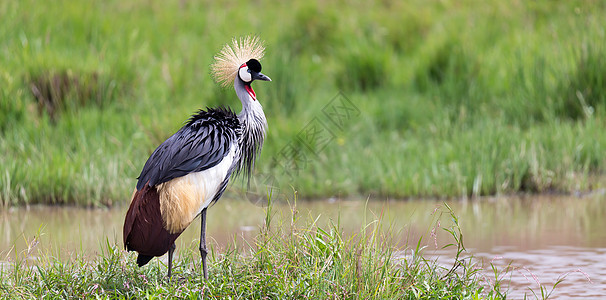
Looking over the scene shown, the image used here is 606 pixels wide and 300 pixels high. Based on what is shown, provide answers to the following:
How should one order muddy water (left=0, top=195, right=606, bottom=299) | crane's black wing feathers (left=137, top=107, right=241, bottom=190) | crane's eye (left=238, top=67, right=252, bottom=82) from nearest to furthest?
crane's black wing feathers (left=137, top=107, right=241, bottom=190)
crane's eye (left=238, top=67, right=252, bottom=82)
muddy water (left=0, top=195, right=606, bottom=299)

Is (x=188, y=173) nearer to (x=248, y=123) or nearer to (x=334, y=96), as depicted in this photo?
(x=248, y=123)

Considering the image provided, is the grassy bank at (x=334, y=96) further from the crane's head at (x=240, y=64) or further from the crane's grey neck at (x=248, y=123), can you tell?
the crane's head at (x=240, y=64)

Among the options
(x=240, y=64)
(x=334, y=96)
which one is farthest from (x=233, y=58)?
(x=334, y=96)

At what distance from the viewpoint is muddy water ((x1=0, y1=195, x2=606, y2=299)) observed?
557 centimetres

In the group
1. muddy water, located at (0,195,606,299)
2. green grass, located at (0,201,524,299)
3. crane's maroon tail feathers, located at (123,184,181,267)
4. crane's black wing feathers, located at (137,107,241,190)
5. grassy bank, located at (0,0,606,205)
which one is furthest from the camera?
grassy bank, located at (0,0,606,205)

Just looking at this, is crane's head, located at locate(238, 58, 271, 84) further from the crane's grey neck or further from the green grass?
the green grass

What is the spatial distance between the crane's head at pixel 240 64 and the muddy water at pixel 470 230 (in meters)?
0.90

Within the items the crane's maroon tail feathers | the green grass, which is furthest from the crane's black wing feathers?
the green grass

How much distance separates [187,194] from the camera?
4.85m

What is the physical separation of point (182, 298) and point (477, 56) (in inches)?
288

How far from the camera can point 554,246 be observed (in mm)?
6324

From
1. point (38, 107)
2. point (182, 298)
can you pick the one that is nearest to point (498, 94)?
point (38, 107)

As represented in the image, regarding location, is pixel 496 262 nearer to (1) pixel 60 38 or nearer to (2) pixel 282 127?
(2) pixel 282 127

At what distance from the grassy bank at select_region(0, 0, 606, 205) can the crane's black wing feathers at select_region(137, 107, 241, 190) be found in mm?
1533
